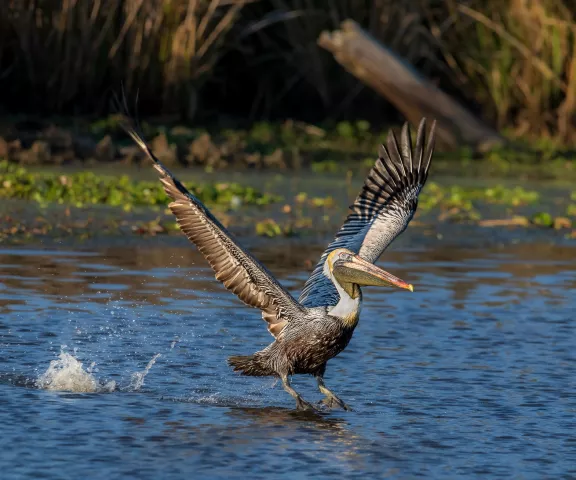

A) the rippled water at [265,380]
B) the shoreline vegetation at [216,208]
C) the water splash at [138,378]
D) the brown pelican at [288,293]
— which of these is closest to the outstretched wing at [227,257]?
the brown pelican at [288,293]

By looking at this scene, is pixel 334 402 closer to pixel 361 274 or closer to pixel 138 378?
pixel 361 274

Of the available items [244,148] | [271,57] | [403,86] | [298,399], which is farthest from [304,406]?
[271,57]

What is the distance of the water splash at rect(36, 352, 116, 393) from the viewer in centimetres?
849

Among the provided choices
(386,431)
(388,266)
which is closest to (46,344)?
(386,431)

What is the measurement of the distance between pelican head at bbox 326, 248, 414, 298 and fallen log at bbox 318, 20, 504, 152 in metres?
11.6

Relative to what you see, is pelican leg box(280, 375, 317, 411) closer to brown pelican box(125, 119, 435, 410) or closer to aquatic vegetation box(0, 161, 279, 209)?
brown pelican box(125, 119, 435, 410)

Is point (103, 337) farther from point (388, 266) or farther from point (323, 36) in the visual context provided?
point (323, 36)

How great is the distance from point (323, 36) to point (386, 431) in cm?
1259

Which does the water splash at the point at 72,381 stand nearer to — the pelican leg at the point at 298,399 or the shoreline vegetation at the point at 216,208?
the pelican leg at the point at 298,399

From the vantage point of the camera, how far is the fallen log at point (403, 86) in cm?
1975

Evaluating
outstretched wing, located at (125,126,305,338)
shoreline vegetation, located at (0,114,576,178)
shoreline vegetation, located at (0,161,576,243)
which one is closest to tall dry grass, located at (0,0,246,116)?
shoreline vegetation, located at (0,114,576,178)

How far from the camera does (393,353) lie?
9711 mm

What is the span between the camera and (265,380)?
31.0ft

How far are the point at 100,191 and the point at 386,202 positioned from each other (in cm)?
667
